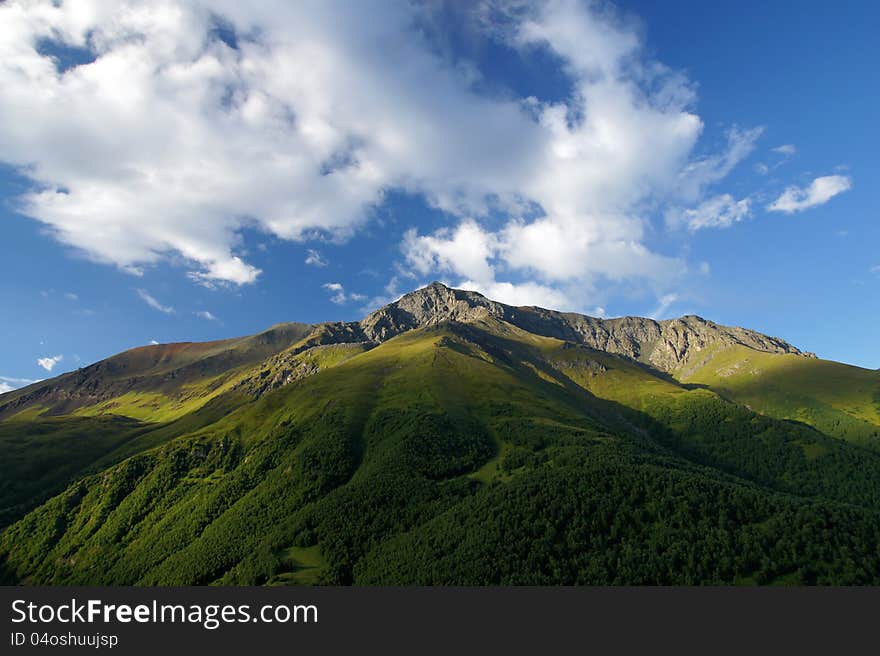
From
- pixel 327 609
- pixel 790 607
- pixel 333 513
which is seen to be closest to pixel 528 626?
pixel 327 609

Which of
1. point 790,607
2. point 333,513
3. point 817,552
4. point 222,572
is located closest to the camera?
point 790,607

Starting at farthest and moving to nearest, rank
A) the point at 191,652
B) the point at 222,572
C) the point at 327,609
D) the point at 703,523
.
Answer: the point at 222,572
the point at 703,523
the point at 327,609
the point at 191,652

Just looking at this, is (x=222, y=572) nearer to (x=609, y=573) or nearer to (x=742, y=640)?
(x=609, y=573)

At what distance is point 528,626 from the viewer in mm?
65750

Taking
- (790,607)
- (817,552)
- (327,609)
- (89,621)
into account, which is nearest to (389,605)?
(327,609)

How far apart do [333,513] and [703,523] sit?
134575 mm

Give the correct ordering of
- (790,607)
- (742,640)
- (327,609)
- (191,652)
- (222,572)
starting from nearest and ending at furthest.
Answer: (191,652), (327,609), (742,640), (790,607), (222,572)

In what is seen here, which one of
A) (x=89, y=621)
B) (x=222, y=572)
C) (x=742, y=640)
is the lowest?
(x=222, y=572)

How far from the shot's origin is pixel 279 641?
56031mm

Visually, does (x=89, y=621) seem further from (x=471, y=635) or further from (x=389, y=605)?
(x=471, y=635)

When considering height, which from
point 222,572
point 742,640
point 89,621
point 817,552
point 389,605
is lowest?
point 222,572

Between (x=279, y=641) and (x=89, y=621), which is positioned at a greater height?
(x=89, y=621)

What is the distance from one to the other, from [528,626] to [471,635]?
353 inches

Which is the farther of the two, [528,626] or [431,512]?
[431,512]
